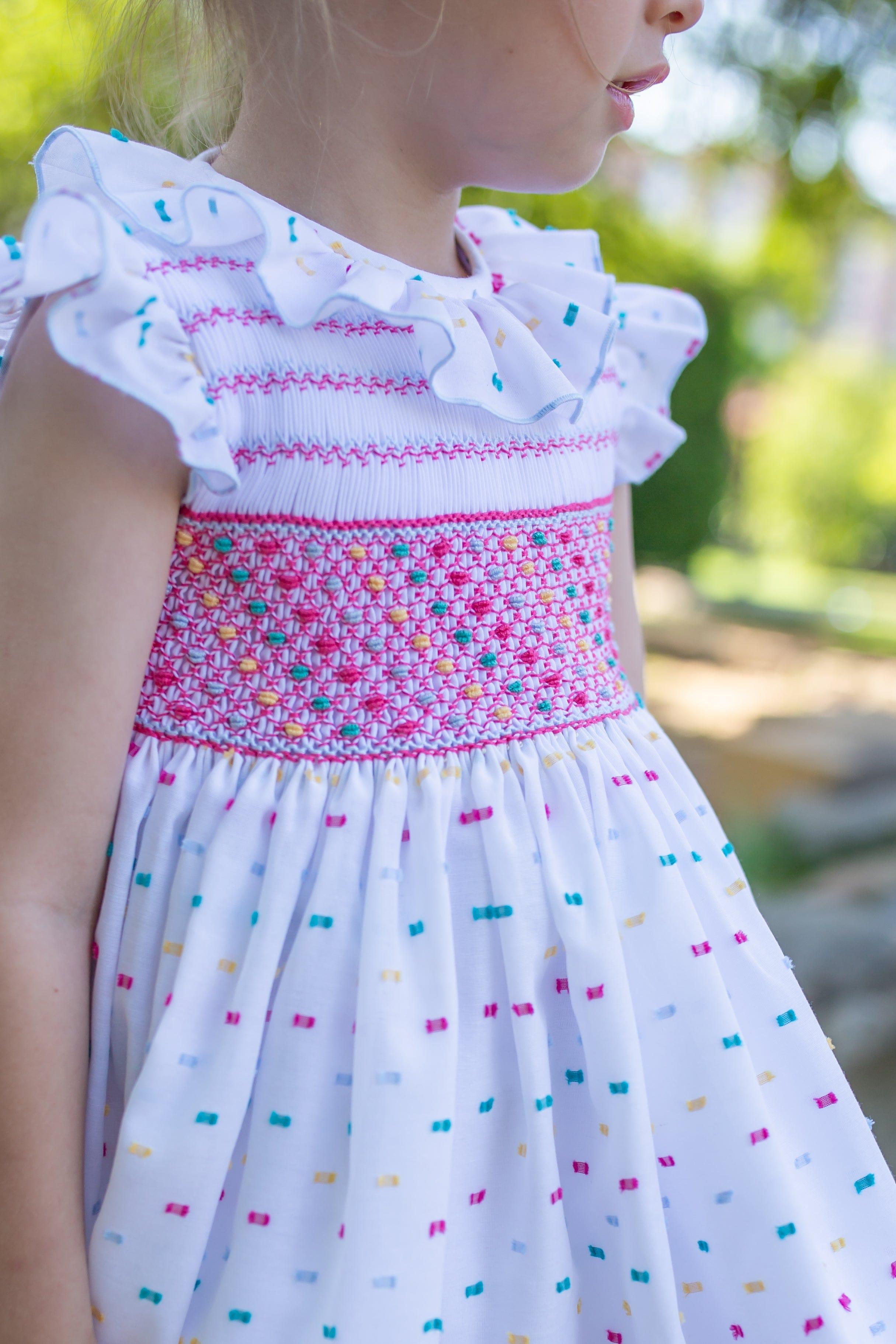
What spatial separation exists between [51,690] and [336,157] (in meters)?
0.41

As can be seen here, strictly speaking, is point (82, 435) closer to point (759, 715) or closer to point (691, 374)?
point (759, 715)

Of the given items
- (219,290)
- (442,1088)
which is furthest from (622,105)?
(442,1088)

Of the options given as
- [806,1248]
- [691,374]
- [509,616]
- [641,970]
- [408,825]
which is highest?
[691,374]

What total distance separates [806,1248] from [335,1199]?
0.30 m

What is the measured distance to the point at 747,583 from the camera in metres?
8.87

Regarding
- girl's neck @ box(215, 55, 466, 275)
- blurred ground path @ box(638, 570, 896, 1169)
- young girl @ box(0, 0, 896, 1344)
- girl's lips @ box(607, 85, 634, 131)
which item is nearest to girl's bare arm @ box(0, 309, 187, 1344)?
young girl @ box(0, 0, 896, 1344)

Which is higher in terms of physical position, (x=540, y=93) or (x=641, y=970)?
(x=540, y=93)

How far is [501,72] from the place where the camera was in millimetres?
734

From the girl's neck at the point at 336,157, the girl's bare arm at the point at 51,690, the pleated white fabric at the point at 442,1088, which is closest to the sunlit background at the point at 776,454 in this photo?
the girl's neck at the point at 336,157

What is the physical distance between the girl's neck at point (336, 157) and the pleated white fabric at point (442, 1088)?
0.38 m

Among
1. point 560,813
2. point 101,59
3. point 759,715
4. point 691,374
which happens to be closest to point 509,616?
point 560,813

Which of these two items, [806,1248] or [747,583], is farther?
[747,583]

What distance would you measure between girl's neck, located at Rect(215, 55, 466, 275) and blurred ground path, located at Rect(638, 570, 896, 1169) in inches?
80.0

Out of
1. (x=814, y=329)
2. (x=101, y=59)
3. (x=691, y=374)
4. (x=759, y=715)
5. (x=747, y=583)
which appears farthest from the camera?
(x=814, y=329)
